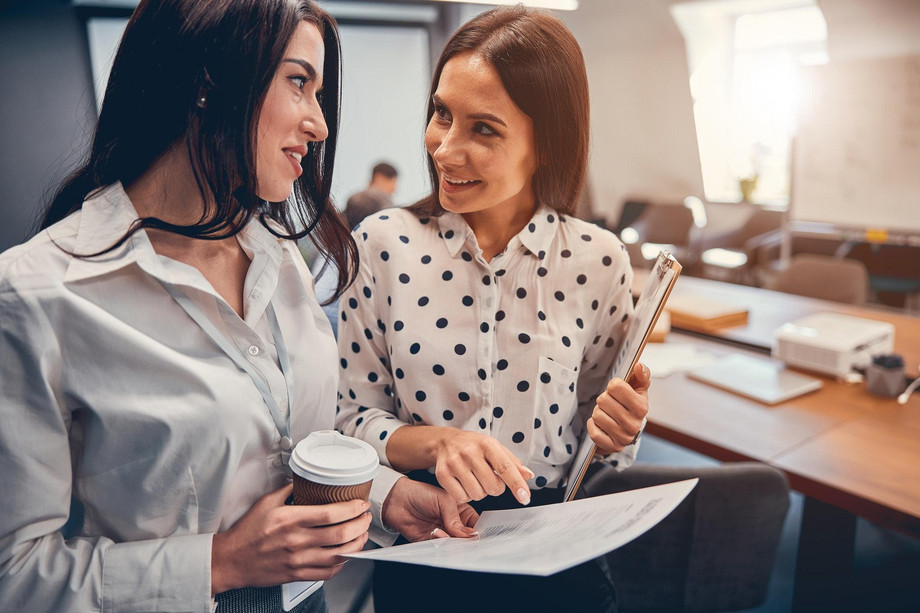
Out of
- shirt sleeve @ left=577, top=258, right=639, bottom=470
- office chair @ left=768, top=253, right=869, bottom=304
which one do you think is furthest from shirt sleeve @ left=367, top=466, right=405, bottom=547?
office chair @ left=768, top=253, right=869, bottom=304

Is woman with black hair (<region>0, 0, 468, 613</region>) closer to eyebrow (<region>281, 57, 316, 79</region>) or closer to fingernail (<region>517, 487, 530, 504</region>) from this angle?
eyebrow (<region>281, 57, 316, 79</region>)

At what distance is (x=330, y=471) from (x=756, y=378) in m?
1.74

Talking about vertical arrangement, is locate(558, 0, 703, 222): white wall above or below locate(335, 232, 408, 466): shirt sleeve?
above

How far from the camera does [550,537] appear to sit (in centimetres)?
80

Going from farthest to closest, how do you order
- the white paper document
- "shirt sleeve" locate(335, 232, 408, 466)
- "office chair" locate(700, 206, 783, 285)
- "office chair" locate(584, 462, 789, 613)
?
"office chair" locate(700, 206, 783, 285) → "office chair" locate(584, 462, 789, 613) → "shirt sleeve" locate(335, 232, 408, 466) → the white paper document

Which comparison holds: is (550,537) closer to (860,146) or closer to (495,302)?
(495,302)

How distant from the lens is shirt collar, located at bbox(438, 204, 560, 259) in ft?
4.04

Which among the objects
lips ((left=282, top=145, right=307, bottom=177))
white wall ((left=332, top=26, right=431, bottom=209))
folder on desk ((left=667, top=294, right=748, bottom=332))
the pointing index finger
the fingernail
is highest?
white wall ((left=332, top=26, right=431, bottom=209))

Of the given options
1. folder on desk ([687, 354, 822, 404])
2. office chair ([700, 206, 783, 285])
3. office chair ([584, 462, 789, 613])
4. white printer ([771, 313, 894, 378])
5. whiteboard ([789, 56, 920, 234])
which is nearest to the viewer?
office chair ([584, 462, 789, 613])

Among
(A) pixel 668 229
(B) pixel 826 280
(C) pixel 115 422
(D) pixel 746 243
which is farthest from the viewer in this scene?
(A) pixel 668 229

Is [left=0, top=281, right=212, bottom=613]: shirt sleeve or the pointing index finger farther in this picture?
the pointing index finger

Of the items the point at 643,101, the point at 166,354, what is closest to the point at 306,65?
the point at 166,354

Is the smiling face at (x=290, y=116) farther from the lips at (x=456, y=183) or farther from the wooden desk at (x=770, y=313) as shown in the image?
the wooden desk at (x=770, y=313)

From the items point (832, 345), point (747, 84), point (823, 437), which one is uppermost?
point (747, 84)
